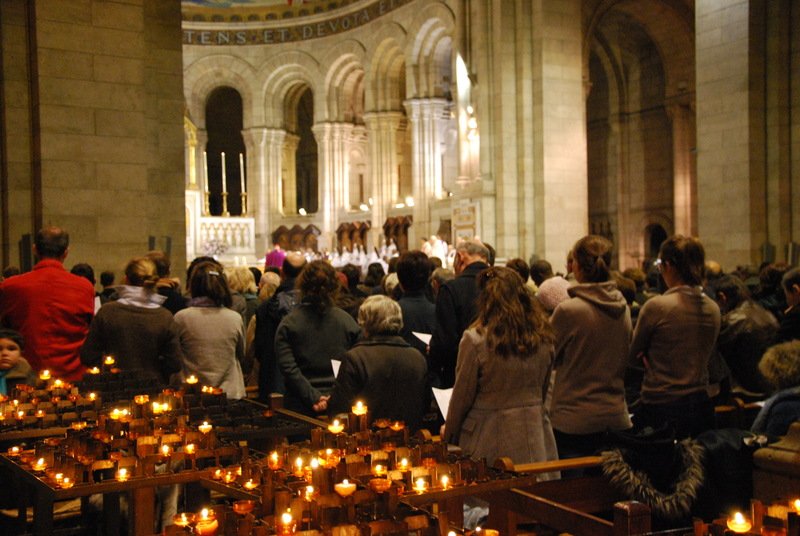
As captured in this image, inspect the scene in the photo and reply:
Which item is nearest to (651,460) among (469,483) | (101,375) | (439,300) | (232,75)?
(469,483)

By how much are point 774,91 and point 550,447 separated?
10980 millimetres

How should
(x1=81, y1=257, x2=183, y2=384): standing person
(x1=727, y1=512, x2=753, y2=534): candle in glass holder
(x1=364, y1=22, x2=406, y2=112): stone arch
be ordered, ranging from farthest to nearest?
(x1=364, y1=22, x2=406, y2=112): stone arch → (x1=81, y1=257, x2=183, y2=384): standing person → (x1=727, y1=512, x2=753, y2=534): candle in glass holder

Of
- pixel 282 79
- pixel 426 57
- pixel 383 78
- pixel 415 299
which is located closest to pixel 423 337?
pixel 415 299

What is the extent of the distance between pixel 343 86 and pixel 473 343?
26.0 metres

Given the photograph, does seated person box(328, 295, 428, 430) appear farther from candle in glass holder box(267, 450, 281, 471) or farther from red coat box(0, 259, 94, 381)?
red coat box(0, 259, 94, 381)

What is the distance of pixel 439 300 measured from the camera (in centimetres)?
506

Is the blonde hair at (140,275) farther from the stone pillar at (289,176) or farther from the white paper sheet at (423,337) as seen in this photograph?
the stone pillar at (289,176)

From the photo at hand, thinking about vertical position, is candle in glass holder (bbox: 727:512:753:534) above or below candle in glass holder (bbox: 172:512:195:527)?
below

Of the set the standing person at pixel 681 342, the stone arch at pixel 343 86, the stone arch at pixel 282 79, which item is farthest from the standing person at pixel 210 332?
the stone arch at pixel 282 79

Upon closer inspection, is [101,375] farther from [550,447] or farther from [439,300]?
[550,447]

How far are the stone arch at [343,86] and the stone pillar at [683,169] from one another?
10.6 m

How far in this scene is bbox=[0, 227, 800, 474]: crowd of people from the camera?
3.71 metres

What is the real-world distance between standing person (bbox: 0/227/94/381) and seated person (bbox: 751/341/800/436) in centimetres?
417

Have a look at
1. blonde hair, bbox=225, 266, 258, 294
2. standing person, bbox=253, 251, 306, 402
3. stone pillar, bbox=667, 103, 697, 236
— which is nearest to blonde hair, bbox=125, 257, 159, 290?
standing person, bbox=253, 251, 306, 402
